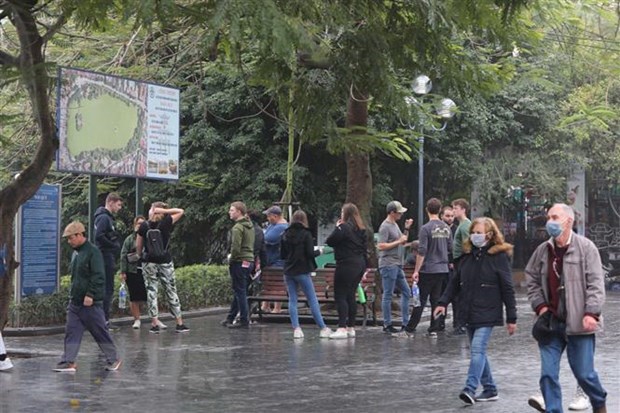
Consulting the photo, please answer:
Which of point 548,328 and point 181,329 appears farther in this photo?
point 181,329

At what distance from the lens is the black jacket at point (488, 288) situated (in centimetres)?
982

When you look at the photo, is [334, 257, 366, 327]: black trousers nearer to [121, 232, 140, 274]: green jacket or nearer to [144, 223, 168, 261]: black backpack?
[144, 223, 168, 261]: black backpack

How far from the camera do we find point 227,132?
27359 millimetres

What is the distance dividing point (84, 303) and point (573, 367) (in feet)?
18.6

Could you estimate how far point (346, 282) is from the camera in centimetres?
1545

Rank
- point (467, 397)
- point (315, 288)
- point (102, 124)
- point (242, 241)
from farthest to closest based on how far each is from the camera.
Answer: point (315, 288) → point (242, 241) → point (102, 124) → point (467, 397)

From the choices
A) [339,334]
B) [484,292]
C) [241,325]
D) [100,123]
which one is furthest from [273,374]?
[241,325]

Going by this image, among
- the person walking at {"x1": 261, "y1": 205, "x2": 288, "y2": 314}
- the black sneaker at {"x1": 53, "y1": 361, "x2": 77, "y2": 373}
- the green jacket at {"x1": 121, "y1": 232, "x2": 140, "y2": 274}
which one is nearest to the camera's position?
the black sneaker at {"x1": 53, "y1": 361, "x2": 77, "y2": 373}

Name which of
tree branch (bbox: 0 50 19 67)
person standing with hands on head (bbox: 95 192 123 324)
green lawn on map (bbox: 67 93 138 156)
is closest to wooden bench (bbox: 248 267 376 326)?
person standing with hands on head (bbox: 95 192 123 324)

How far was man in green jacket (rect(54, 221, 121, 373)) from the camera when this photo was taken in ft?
39.1

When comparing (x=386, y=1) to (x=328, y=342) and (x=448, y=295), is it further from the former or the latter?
(x=328, y=342)

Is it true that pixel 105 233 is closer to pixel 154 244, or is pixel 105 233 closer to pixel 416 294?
pixel 154 244

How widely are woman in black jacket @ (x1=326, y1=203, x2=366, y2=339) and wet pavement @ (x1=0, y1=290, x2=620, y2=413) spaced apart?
47 cm

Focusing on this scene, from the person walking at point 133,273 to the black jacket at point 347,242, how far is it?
303 centimetres
